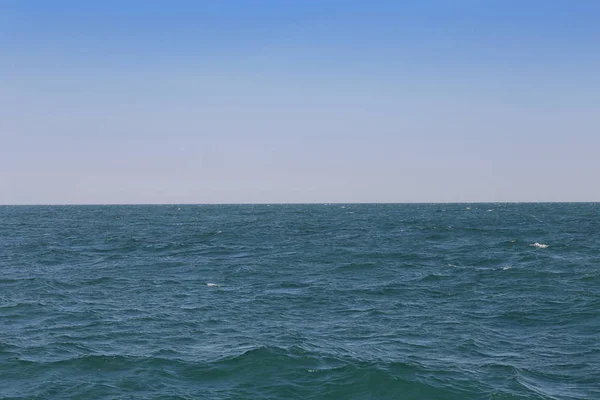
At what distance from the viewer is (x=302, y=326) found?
86.0 feet

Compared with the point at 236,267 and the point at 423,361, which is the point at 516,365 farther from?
the point at 236,267

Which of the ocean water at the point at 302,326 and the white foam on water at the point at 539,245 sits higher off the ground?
the white foam on water at the point at 539,245

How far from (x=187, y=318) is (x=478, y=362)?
46.7 feet

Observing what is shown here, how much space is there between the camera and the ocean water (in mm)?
18016

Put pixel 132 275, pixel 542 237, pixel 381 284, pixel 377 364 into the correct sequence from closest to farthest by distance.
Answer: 1. pixel 377 364
2. pixel 381 284
3. pixel 132 275
4. pixel 542 237

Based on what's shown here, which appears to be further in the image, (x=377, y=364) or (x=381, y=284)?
(x=381, y=284)

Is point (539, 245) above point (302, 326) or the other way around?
above

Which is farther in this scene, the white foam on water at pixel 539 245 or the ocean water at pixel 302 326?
the white foam on water at pixel 539 245

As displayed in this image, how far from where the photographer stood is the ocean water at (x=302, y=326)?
18.0 metres

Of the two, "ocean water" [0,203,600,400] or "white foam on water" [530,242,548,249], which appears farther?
"white foam on water" [530,242,548,249]

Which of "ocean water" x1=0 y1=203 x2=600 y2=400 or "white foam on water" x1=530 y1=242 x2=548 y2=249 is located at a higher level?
"white foam on water" x1=530 y1=242 x2=548 y2=249

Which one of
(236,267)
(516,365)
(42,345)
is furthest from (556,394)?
(236,267)

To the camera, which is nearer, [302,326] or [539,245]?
[302,326]

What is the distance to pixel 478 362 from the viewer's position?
20.5 m
